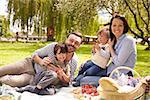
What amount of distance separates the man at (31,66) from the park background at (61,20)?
5.74 m

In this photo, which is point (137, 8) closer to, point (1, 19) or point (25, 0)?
point (25, 0)

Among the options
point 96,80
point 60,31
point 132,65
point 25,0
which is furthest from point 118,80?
point 25,0

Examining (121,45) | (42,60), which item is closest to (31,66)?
(42,60)

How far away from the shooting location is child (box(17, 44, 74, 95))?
10.6 ft

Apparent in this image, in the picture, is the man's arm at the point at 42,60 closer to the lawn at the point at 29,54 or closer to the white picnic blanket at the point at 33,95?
the white picnic blanket at the point at 33,95

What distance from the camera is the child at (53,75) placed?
3.24 meters

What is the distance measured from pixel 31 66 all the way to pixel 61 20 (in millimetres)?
9850

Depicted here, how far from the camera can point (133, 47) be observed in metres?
3.28

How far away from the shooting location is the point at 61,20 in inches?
524

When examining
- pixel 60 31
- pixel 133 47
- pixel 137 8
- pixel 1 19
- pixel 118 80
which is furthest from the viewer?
pixel 1 19

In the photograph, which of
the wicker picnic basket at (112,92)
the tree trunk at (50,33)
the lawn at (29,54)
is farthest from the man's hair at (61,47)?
the tree trunk at (50,33)

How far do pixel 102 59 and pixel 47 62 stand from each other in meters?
0.56

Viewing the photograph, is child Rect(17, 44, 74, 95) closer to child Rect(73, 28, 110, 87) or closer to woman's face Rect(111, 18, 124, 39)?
child Rect(73, 28, 110, 87)

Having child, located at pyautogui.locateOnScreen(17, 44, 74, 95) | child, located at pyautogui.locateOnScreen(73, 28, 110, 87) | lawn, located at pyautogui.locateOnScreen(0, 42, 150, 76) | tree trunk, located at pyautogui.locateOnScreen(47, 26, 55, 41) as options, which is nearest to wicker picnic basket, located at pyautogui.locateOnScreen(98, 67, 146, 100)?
child, located at pyautogui.locateOnScreen(17, 44, 74, 95)
